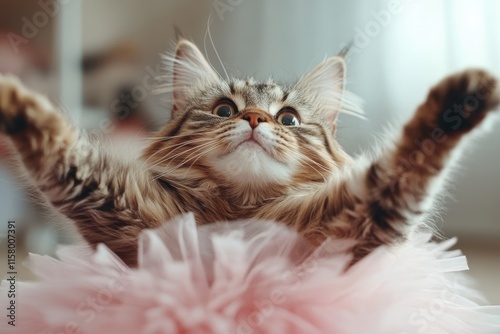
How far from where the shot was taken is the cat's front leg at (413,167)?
455 millimetres

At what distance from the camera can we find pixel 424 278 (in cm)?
56

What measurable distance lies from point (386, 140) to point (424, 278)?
0.16 meters

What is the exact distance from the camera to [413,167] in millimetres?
489

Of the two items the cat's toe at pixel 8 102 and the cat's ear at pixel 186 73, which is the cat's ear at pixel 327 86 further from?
the cat's toe at pixel 8 102

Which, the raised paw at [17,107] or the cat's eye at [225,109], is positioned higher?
the raised paw at [17,107]

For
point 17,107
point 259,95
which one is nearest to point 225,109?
point 259,95

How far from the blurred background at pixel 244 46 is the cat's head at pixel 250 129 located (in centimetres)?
17

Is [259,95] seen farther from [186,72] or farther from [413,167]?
[413,167]

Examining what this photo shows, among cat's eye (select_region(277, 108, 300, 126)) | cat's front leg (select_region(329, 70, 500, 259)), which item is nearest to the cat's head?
cat's eye (select_region(277, 108, 300, 126))

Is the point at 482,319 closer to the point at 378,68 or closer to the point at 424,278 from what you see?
the point at 424,278

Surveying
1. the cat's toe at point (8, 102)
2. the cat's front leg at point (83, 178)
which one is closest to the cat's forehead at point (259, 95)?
the cat's front leg at point (83, 178)

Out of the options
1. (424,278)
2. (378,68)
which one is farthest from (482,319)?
(378,68)

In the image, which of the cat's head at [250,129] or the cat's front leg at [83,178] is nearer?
the cat's front leg at [83,178]

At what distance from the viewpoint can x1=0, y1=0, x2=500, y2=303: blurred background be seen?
94 cm
